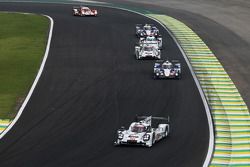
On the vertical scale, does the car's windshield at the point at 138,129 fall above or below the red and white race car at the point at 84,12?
above

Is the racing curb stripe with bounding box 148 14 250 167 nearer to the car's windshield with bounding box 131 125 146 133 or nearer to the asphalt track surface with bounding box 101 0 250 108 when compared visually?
the asphalt track surface with bounding box 101 0 250 108

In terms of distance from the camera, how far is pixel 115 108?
158 ft

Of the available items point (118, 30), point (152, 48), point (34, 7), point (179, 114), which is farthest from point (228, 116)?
point (34, 7)

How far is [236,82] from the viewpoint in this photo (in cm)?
5709

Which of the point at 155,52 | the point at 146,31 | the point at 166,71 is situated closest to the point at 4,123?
the point at 166,71

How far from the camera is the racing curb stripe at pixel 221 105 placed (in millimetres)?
39438

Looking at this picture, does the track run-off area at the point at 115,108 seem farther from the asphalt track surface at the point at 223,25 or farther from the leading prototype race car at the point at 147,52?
the asphalt track surface at the point at 223,25

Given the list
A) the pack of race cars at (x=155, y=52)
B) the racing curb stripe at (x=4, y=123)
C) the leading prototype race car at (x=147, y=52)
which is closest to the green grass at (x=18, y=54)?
the racing curb stripe at (x=4, y=123)

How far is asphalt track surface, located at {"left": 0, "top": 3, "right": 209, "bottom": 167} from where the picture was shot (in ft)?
126

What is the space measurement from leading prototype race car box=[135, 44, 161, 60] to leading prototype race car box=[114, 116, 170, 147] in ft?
73.9

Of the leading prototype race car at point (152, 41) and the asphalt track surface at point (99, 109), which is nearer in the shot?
the asphalt track surface at point (99, 109)

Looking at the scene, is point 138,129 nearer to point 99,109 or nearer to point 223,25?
point 99,109

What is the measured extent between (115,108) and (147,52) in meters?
17.4

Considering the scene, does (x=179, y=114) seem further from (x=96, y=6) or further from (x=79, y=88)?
(x=96, y=6)
